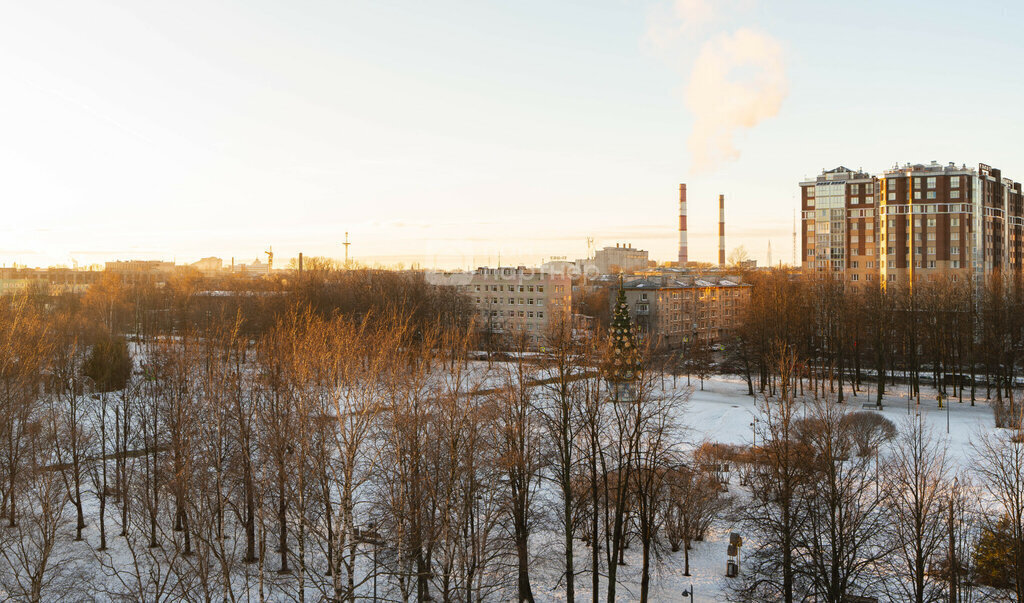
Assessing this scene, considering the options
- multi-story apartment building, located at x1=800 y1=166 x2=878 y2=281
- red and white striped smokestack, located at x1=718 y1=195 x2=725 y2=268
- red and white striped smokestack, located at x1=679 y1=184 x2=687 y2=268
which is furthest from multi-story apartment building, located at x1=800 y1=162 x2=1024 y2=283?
red and white striped smokestack, located at x1=718 y1=195 x2=725 y2=268

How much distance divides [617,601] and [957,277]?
55.8 metres

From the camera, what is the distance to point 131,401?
22.9 meters

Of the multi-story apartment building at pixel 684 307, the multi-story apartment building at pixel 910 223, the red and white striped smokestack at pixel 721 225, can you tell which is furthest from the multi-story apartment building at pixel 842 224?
the red and white striped smokestack at pixel 721 225

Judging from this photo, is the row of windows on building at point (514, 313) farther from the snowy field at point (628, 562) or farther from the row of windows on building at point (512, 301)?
the snowy field at point (628, 562)

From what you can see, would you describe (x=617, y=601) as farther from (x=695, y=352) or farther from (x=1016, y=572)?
(x=695, y=352)

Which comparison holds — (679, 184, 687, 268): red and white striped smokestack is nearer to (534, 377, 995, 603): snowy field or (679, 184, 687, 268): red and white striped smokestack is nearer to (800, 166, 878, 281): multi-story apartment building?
(800, 166, 878, 281): multi-story apartment building

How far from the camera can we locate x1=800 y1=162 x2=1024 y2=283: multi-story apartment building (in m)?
59.5

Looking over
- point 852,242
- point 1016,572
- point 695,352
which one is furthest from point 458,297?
point 1016,572

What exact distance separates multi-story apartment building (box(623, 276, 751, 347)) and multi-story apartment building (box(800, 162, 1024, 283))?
413 inches

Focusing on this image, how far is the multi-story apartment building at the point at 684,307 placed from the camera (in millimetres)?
67188

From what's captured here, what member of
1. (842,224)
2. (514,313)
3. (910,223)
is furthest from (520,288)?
(910,223)

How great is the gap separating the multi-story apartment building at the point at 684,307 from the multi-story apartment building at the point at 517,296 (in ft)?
23.5

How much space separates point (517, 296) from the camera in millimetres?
69688

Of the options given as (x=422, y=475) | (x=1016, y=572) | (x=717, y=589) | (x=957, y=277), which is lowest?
(x=717, y=589)
